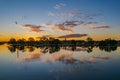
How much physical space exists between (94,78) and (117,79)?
163 cm

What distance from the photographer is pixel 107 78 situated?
15766mm

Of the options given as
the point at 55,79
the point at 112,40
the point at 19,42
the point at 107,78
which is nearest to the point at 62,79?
the point at 55,79

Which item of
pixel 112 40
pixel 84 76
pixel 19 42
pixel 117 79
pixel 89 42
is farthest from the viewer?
pixel 19 42

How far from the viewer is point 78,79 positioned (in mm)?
15484

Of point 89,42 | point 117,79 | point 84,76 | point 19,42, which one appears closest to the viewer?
point 117,79

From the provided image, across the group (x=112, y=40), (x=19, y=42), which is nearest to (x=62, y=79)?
(x=112, y=40)

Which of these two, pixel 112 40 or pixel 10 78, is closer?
pixel 10 78

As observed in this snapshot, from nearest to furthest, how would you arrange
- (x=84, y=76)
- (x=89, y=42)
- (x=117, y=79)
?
1. (x=117, y=79)
2. (x=84, y=76)
3. (x=89, y=42)

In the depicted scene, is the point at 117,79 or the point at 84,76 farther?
the point at 84,76

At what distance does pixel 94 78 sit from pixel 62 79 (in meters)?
2.38

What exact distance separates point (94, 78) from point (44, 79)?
3.65 metres

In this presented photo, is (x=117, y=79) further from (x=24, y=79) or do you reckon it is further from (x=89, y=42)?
(x=89, y=42)

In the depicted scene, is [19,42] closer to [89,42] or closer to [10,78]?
[89,42]

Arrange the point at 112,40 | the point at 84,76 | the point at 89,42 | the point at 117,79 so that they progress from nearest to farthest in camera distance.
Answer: the point at 117,79, the point at 84,76, the point at 112,40, the point at 89,42
